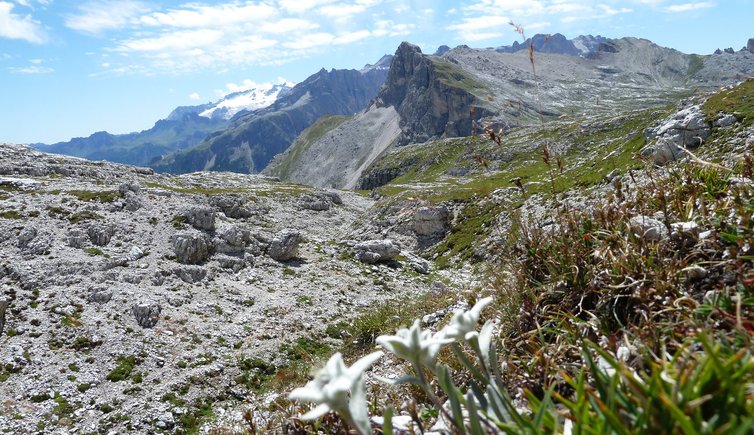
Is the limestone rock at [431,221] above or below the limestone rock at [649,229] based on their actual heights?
below

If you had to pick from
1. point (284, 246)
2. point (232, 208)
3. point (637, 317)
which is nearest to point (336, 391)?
point (637, 317)

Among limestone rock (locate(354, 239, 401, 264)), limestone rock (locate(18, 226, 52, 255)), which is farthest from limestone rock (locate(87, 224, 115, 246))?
limestone rock (locate(354, 239, 401, 264))

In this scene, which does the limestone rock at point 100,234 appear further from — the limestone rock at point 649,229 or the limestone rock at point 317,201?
the limestone rock at point 649,229

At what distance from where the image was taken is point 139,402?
17.1m

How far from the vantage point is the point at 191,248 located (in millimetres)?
31328

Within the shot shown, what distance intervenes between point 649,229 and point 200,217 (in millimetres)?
37820

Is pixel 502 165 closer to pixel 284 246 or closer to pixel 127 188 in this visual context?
pixel 284 246

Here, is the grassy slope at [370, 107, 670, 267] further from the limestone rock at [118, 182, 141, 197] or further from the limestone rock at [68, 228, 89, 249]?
the limestone rock at [118, 182, 141, 197]

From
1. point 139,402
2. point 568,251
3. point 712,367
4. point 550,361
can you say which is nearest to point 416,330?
point 712,367

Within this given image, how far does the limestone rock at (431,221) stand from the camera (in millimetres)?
41781

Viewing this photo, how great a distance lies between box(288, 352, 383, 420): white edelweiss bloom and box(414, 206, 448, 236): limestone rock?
39.6 metres

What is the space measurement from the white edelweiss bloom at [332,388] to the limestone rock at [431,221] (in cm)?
3961

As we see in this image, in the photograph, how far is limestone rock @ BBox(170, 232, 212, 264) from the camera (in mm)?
31109

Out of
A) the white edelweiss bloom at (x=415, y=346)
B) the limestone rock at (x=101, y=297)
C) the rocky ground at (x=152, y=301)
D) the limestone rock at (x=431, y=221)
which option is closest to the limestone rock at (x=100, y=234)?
the rocky ground at (x=152, y=301)
